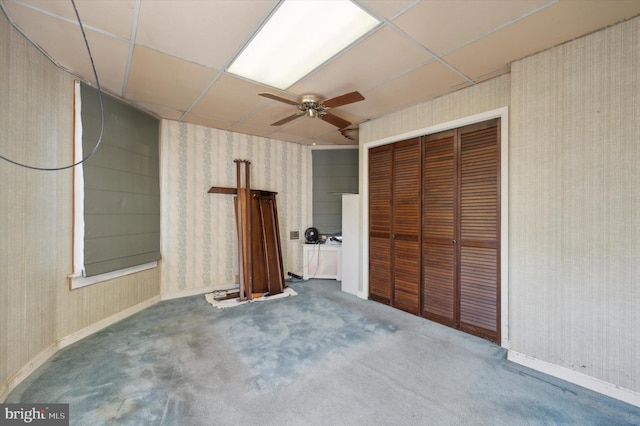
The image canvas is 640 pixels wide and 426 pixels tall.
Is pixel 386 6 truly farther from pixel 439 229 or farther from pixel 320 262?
pixel 320 262

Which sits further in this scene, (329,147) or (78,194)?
(329,147)

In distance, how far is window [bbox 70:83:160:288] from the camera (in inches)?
102

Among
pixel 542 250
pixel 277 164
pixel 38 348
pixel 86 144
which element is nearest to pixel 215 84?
pixel 86 144

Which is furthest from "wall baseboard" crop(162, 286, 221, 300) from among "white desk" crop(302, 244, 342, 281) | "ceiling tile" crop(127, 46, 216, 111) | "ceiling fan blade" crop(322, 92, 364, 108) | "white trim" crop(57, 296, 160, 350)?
"ceiling fan blade" crop(322, 92, 364, 108)

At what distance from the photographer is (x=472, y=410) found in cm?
169

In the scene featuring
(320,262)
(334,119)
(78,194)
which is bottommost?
(320,262)

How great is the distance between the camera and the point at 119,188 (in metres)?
3.00

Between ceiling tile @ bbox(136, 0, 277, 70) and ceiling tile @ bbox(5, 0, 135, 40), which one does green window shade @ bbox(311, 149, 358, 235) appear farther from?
ceiling tile @ bbox(5, 0, 135, 40)

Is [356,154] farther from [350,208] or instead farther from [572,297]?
[572,297]

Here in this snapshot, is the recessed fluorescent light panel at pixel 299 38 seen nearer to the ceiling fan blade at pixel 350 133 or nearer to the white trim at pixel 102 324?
the ceiling fan blade at pixel 350 133

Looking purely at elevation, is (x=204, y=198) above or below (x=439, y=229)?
above

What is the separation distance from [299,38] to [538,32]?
184cm

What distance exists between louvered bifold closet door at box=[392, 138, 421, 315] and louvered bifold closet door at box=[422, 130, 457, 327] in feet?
0.34

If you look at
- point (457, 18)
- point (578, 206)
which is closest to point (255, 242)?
point (457, 18)
